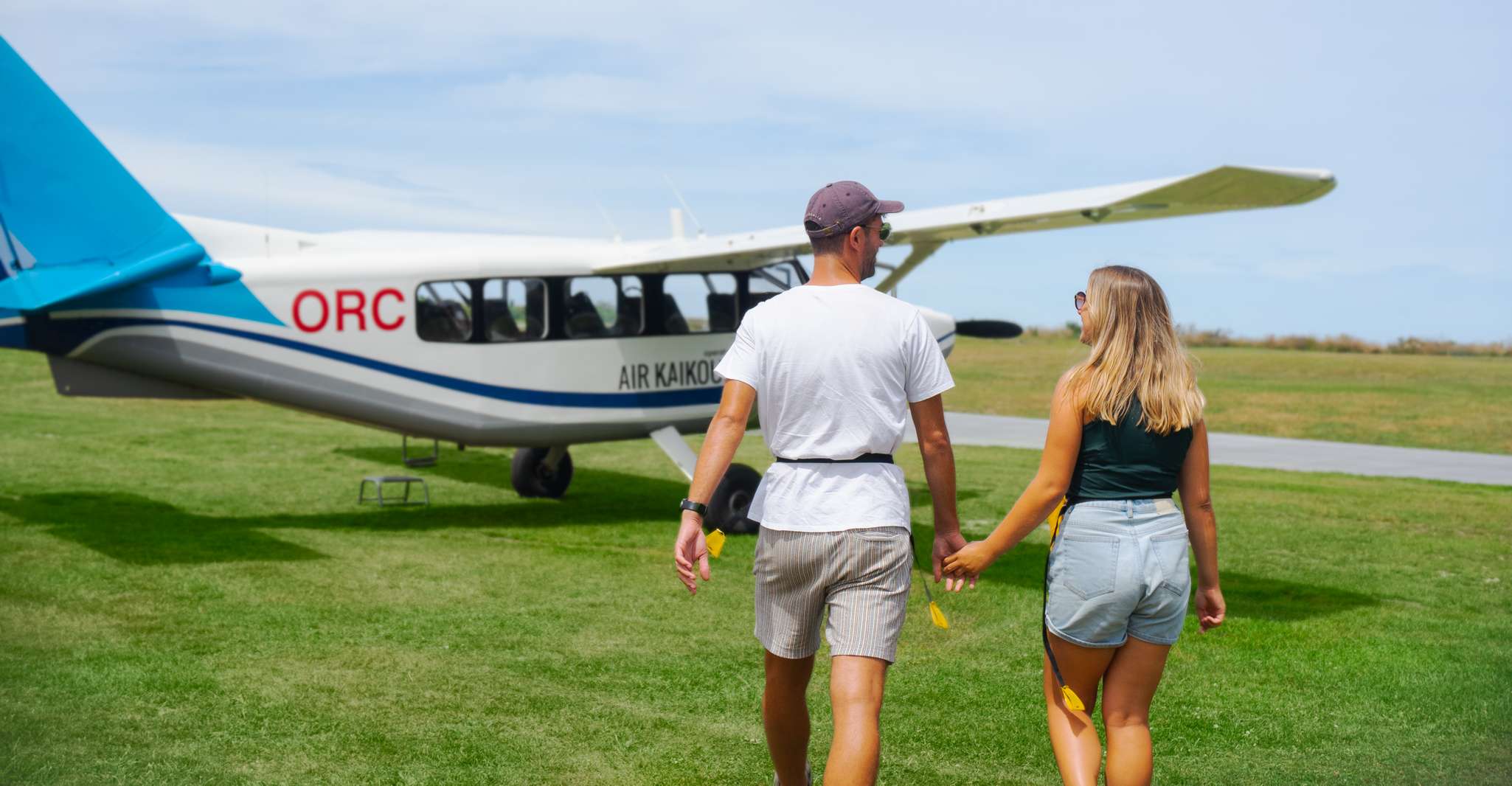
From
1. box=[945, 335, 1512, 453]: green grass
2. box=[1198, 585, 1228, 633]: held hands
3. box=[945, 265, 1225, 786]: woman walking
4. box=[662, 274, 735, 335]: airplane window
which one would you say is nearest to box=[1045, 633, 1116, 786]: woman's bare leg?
box=[945, 265, 1225, 786]: woman walking

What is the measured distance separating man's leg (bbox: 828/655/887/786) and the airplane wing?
5086mm

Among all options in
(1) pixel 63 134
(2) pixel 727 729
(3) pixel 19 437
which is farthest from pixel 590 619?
(3) pixel 19 437

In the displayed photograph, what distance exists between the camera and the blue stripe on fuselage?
9.59m

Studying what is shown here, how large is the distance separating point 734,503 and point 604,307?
7.23 feet

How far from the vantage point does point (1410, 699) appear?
5.71m

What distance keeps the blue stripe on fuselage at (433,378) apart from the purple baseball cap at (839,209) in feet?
24.7

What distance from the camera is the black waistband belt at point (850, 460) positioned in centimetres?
355

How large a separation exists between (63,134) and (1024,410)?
20.3m

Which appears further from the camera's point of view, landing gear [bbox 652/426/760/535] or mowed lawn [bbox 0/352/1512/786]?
landing gear [bbox 652/426/760/535]

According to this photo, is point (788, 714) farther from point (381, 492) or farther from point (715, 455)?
point (381, 492)

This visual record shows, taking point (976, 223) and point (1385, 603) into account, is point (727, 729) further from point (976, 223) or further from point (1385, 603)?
point (976, 223)

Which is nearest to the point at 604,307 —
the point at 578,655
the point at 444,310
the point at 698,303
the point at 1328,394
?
the point at 698,303

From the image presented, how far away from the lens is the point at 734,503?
11008mm

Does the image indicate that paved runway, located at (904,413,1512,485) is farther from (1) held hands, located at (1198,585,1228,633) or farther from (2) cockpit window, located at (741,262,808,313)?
(1) held hands, located at (1198,585,1228,633)
